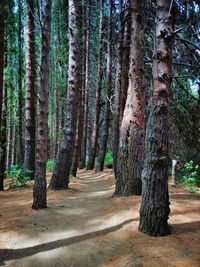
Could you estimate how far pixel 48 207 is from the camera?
29.3 feet

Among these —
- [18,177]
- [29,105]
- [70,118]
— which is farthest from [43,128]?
[29,105]

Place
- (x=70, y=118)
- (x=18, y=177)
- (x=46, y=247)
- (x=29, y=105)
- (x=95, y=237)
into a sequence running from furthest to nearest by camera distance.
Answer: (x=29, y=105), (x=18, y=177), (x=70, y=118), (x=95, y=237), (x=46, y=247)

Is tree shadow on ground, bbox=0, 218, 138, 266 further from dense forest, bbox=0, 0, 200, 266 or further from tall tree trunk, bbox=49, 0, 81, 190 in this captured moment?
tall tree trunk, bbox=49, 0, 81, 190

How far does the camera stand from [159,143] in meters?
6.29

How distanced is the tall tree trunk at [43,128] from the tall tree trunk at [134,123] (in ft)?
6.58

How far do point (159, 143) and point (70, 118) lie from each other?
6.06 meters

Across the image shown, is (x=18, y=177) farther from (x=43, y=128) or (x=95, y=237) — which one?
(x=95, y=237)

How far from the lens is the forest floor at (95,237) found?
5.42 m

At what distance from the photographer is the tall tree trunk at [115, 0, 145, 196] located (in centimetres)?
938

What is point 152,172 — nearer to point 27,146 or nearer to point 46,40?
point 46,40


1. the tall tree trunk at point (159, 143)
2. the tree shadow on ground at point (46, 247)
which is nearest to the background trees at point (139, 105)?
the tall tree trunk at point (159, 143)

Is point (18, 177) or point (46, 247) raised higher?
point (18, 177)

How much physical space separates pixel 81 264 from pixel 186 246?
167 cm

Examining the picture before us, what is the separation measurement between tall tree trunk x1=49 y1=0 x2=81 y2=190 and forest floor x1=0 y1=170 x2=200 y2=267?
239 centimetres
